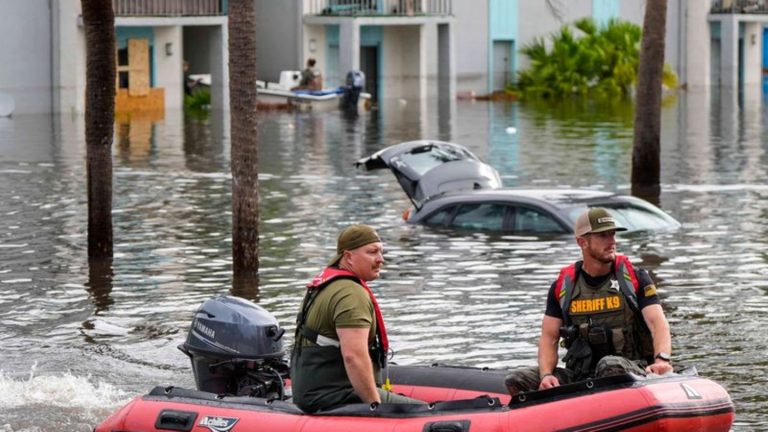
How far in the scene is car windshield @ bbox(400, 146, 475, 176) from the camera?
24.2 metres

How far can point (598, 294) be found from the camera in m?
10.2

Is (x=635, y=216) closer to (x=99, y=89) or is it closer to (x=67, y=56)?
(x=99, y=89)

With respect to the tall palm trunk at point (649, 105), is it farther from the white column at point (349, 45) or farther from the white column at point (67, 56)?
the white column at point (349, 45)

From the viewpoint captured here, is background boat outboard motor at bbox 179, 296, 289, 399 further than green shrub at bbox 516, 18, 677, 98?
No

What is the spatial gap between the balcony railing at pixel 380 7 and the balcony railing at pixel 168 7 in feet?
17.9

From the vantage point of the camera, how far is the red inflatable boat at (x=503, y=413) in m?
9.70

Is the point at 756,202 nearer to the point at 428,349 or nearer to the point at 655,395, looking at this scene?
the point at 428,349

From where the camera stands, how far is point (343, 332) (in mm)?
9781

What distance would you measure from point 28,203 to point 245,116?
950 centimetres

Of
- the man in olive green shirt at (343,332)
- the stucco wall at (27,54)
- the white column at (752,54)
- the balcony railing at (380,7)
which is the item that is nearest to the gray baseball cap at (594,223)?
the man in olive green shirt at (343,332)

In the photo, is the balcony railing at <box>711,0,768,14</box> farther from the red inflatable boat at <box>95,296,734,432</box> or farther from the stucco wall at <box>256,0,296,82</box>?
the red inflatable boat at <box>95,296,734,432</box>

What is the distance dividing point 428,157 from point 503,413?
48.4 ft

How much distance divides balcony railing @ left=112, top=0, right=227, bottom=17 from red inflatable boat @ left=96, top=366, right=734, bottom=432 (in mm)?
40656

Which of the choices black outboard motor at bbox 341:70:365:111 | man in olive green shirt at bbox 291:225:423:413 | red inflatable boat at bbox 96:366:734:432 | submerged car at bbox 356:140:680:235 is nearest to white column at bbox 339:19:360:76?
black outboard motor at bbox 341:70:365:111
